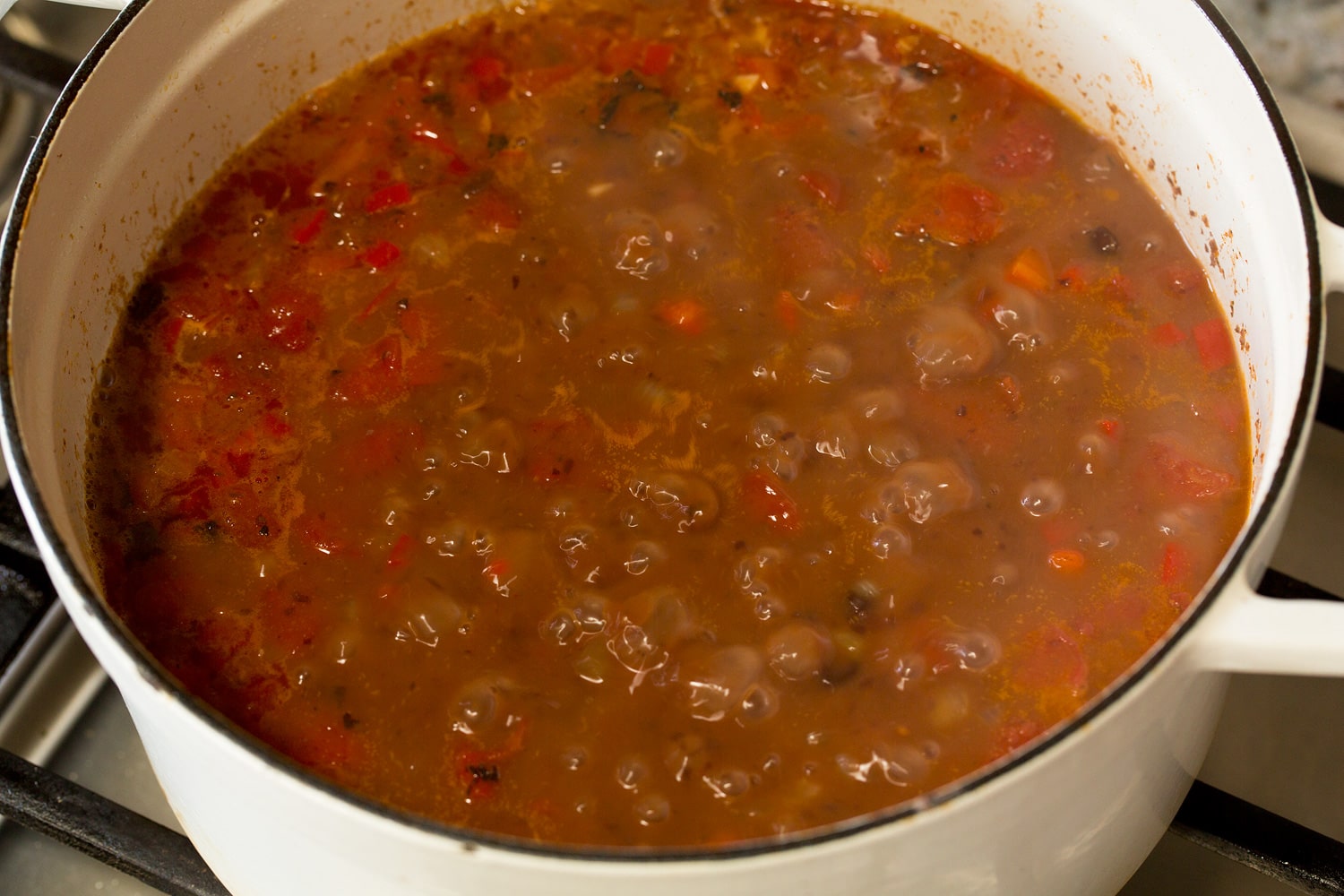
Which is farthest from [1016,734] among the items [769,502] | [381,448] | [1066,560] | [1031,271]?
[381,448]

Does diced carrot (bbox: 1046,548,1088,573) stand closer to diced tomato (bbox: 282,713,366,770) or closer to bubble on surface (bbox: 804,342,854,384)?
bubble on surface (bbox: 804,342,854,384)

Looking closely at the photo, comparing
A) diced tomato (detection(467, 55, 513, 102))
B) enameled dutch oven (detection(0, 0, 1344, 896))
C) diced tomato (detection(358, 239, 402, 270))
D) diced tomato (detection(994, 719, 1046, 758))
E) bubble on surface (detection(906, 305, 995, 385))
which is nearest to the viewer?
enameled dutch oven (detection(0, 0, 1344, 896))

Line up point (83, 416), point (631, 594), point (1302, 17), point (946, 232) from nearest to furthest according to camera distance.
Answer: point (631, 594) → point (83, 416) → point (946, 232) → point (1302, 17)

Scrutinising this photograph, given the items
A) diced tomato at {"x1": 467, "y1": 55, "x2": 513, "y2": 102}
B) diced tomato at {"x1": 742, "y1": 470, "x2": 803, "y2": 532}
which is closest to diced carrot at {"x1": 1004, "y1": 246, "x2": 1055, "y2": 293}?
diced tomato at {"x1": 742, "y1": 470, "x2": 803, "y2": 532}

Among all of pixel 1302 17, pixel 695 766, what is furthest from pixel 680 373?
pixel 1302 17

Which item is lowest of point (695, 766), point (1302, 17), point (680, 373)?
point (695, 766)

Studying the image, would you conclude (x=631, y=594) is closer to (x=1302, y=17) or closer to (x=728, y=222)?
(x=728, y=222)
